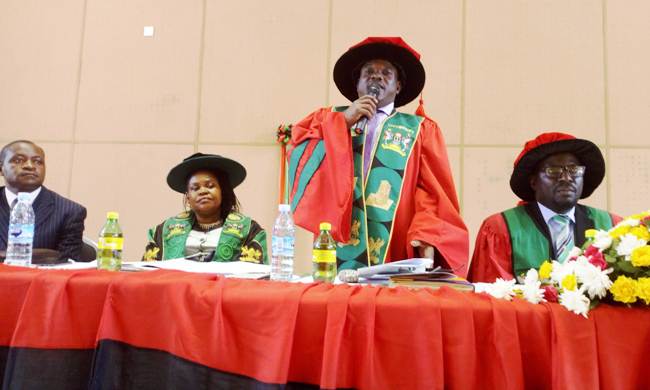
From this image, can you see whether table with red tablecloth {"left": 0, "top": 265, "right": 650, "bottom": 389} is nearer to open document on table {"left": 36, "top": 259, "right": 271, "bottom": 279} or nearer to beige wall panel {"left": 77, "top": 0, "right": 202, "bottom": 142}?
open document on table {"left": 36, "top": 259, "right": 271, "bottom": 279}

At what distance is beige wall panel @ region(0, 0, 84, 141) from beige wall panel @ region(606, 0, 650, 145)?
4.33m

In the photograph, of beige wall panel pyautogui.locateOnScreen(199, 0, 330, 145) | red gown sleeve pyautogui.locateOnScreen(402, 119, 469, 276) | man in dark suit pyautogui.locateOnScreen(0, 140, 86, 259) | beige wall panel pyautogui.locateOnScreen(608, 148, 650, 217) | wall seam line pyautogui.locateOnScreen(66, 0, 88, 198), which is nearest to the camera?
red gown sleeve pyautogui.locateOnScreen(402, 119, 469, 276)

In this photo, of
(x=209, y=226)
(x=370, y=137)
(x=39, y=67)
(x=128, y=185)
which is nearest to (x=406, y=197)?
(x=370, y=137)

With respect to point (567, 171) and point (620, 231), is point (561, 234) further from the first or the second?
point (620, 231)

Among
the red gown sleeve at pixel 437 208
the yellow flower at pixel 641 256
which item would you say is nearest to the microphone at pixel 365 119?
the red gown sleeve at pixel 437 208

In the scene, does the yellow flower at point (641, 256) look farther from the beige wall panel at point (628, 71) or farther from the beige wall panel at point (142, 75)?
the beige wall panel at point (142, 75)

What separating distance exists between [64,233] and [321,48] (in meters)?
2.46

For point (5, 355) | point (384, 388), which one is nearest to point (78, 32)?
point (5, 355)

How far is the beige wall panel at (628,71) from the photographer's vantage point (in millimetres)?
4203

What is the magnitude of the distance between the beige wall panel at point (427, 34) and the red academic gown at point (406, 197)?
Result: 1919mm

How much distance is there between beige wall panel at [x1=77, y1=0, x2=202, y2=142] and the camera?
4.52 meters

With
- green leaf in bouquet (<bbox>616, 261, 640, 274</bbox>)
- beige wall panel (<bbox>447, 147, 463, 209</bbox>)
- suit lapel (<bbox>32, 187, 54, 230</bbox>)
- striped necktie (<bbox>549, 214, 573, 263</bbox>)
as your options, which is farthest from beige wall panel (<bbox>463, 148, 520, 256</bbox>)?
green leaf in bouquet (<bbox>616, 261, 640, 274</bbox>)

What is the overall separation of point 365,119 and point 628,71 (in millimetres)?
2879

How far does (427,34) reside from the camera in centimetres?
438
